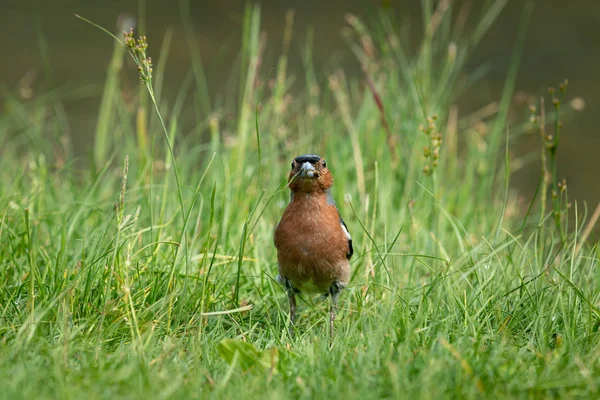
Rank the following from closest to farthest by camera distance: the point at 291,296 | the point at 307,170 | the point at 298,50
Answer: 1. the point at 307,170
2. the point at 291,296
3. the point at 298,50

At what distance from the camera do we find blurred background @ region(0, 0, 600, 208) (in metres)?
10.1

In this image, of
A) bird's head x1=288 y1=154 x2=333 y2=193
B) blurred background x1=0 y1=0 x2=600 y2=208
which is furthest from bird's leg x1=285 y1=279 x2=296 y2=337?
blurred background x1=0 y1=0 x2=600 y2=208

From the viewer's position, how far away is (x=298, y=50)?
12109mm

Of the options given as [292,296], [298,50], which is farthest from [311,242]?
[298,50]

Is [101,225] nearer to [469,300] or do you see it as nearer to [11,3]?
[469,300]

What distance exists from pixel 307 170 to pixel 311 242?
0.42 meters

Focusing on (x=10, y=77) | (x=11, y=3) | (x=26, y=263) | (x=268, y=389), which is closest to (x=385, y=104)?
(x=26, y=263)

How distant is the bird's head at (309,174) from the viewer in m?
4.75

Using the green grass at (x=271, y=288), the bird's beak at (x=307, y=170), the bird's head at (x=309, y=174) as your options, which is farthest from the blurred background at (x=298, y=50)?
the bird's beak at (x=307, y=170)

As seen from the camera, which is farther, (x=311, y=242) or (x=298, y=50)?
(x=298, y=50)

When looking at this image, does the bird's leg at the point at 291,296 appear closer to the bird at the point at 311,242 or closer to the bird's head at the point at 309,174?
the bird at the point at 311,242

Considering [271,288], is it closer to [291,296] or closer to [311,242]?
[291,296]

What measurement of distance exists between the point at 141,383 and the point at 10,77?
8579mm

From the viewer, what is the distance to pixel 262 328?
461cm
